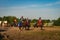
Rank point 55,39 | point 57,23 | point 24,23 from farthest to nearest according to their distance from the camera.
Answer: point 57,23 < point 24,23 < point 55,39

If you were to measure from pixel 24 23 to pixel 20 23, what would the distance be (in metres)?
2.46

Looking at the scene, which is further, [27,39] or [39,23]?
[39,23]

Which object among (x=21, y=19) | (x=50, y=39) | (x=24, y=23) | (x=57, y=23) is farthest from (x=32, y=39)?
(x=57, y=23)

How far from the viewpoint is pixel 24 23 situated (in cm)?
3084

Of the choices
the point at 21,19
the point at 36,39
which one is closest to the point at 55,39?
the point at 36,39

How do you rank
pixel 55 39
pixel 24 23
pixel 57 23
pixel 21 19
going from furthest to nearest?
pixel 57 23 < pixel 24 23 < pixel 21 19 < pixel 55 39

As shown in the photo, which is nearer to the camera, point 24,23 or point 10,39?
point 10,39

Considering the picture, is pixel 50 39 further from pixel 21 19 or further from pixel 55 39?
pixel 21 19

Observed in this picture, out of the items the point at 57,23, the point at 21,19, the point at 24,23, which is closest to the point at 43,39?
the point at 21,19

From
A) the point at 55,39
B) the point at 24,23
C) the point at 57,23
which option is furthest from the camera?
the point at 57,23

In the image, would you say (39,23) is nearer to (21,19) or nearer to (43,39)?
(21,19)

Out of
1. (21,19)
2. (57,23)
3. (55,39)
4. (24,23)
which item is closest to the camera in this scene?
(55,39)

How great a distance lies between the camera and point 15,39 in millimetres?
18281

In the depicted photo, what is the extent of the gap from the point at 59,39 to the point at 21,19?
10.9 m
